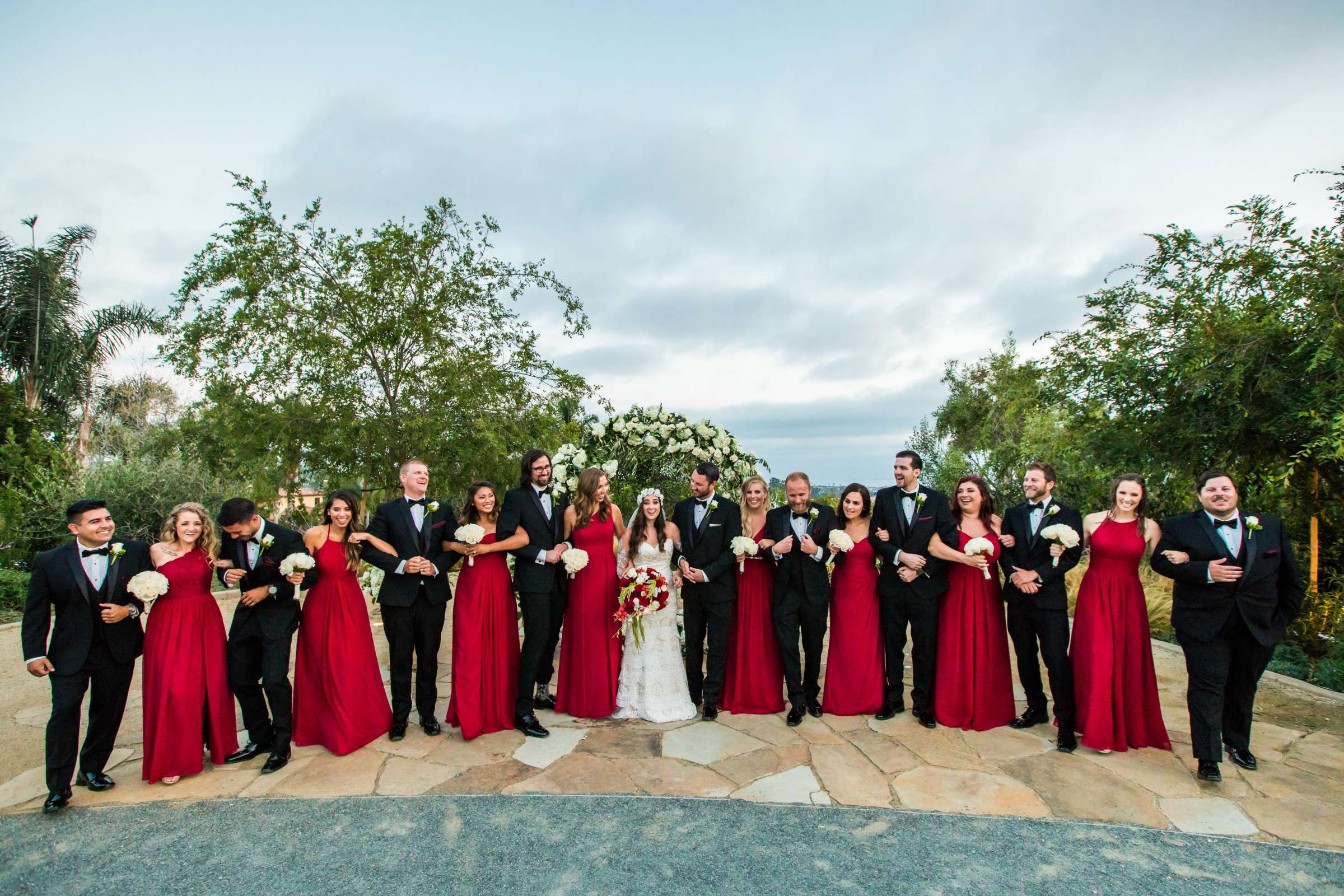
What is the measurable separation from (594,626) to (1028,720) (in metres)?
3.38

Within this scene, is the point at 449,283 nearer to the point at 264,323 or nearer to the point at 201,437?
the point at 264,323

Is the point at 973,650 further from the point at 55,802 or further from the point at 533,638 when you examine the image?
the point at 55,802

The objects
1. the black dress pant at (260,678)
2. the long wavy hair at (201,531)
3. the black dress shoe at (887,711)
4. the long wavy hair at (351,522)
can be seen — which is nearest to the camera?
the long wavy hair at (201,531)

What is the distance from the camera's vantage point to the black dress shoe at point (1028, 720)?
5480 millimetres

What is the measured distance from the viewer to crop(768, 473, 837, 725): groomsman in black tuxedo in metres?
5.68

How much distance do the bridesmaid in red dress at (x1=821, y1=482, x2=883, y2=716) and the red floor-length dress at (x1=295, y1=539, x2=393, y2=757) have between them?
11.5 ft

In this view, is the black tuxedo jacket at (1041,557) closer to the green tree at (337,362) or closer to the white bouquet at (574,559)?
the white bouquet at (574,559)

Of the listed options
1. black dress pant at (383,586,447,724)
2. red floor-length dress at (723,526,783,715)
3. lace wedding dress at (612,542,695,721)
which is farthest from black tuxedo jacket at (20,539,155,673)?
red floor-length dress at (723,526,783,715)

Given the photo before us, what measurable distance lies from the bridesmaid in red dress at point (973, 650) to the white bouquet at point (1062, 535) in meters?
0.45

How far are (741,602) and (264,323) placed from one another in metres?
8.57

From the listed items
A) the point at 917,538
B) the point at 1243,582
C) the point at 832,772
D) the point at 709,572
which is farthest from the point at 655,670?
the point at 1243,582

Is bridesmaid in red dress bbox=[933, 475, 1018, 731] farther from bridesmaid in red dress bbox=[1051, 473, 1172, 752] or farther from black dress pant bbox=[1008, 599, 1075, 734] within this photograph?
bridesmaid in red dress bbox=[1051, 473, 1172, 752]

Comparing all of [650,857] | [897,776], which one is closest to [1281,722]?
[897,776]

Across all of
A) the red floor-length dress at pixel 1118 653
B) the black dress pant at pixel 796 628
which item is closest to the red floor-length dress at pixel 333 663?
the black dress pant at pixel 796 628
